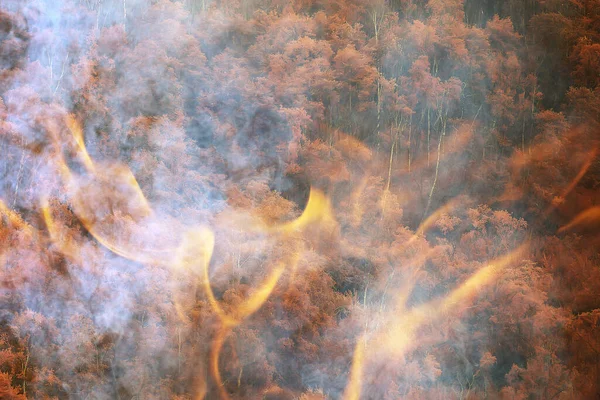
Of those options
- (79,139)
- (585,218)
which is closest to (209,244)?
(79,139)

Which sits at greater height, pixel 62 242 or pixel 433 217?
pixel 433 217

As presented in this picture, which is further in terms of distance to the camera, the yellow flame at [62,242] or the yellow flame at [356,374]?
the yellow flame at [62,242]

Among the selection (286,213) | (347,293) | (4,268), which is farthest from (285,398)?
(4,268)

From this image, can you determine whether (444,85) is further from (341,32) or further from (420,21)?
(341,32)

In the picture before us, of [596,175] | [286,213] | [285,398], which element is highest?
[596,175]

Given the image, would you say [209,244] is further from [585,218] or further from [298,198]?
[585,218]

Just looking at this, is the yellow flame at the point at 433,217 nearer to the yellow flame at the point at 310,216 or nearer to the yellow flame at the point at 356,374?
the yellow flame at the point at 310,216

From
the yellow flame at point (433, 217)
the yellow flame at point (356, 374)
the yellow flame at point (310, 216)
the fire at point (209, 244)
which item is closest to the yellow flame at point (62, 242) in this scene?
the fire at point (209, 244)

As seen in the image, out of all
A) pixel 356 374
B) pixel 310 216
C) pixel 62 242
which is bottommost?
pixel 356 374
